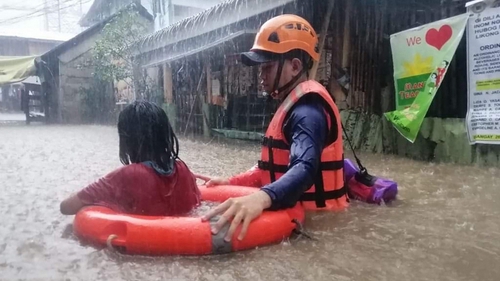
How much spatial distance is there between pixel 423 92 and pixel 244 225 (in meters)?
4.66

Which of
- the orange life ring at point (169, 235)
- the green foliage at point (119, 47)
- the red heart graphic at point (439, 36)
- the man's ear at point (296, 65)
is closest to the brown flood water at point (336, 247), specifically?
the orange life ring at point (169, 235)

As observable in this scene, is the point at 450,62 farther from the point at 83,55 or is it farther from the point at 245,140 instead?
the point at 83,55

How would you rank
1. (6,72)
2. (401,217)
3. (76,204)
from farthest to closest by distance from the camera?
(6,72), (401,217), (76,204)

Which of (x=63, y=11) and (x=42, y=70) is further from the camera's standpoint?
(x=63, y=11)

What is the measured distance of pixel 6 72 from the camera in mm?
17656

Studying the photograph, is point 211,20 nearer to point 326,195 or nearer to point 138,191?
point 326,195

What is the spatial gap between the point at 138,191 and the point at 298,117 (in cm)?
104

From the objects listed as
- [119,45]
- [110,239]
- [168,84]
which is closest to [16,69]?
[119,45]

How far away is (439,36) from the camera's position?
5.83 m

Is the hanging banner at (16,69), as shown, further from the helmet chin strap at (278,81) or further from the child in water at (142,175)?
the helmet chin strap at (278,81)

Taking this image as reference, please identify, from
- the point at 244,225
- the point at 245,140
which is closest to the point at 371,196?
the point at 244,225

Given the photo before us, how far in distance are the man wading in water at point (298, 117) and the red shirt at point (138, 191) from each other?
0.56 m

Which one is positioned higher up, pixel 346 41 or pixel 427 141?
pixel 346 41

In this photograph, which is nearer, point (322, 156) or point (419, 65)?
point (322, 156)
